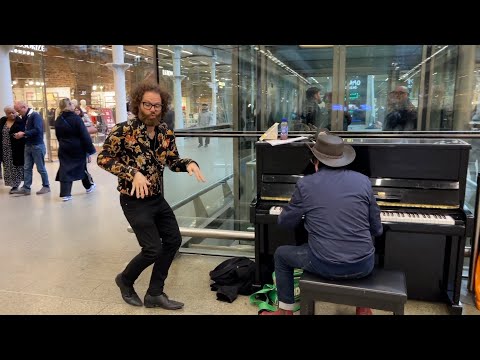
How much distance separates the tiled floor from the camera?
295cm

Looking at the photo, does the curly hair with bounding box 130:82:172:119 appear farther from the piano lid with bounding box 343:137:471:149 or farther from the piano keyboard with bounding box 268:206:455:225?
the piano keyboard with bounding box 268:206:455:225

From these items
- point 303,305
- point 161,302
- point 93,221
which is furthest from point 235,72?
point 303,305

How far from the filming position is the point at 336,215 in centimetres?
228

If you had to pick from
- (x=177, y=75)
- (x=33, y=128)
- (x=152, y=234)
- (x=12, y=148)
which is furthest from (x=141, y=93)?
(x=12, y=148)

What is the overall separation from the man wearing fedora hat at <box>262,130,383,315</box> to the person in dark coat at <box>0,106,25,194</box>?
573 cm

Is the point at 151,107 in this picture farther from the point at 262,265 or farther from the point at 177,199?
the point at 177,199

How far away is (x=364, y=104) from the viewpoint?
4719 mm

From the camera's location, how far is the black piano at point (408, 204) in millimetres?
2713

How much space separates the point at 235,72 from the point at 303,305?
11.7 ft

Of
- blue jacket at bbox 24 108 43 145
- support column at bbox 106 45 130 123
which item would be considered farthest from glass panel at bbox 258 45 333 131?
support column at bbox 106 45 130 123

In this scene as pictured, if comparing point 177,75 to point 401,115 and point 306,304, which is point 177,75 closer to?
point 401,115

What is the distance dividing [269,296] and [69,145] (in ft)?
14.2

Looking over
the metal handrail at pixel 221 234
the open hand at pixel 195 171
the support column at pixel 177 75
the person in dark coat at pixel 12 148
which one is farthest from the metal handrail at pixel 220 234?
→ the person in dark coat at pixel 12 148

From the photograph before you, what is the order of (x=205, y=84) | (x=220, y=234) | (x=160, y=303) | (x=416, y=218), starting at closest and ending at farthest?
1. (x=416, y=218)
2. (x=160, y=303)
3. (x=220, y=234)
4. (x=205, y=84)
